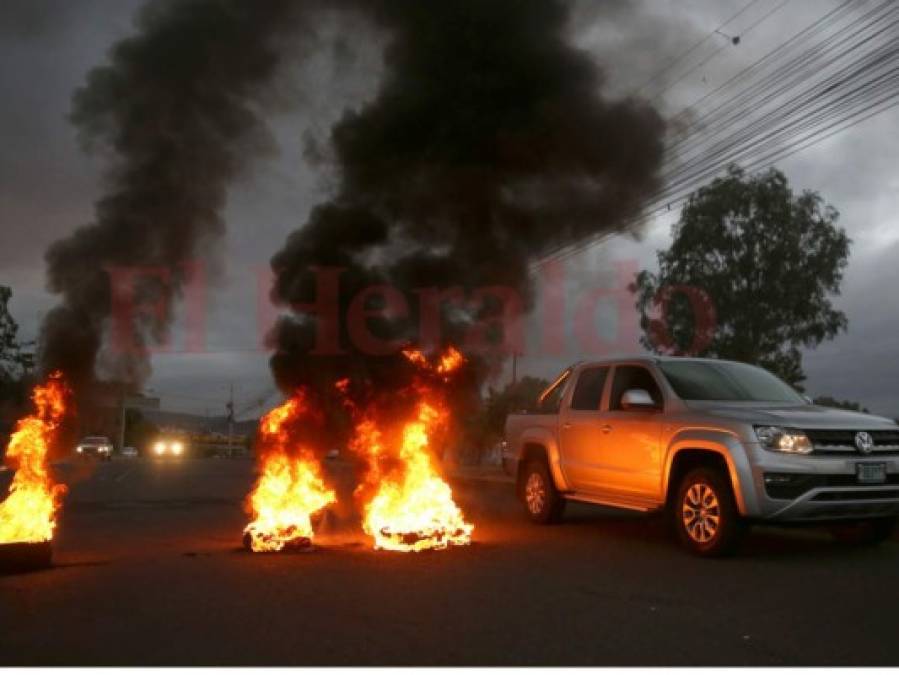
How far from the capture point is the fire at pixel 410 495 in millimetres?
8766

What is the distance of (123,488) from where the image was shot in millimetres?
19188

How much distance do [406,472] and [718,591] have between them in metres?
3.42

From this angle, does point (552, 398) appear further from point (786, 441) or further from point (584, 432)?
point (786, 441)

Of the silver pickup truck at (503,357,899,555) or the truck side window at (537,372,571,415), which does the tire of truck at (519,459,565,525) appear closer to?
→ the silver pickup truck at (503,357,899,555)

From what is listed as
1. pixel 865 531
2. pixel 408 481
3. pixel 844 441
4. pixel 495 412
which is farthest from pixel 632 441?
pixel 495 412

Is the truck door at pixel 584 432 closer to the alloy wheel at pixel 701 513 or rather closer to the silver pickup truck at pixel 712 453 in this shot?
the silver pickup truck at pixel 712 453

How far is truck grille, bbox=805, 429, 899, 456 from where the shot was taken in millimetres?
8195

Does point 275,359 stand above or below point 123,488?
above

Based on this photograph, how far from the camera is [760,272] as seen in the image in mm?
28391

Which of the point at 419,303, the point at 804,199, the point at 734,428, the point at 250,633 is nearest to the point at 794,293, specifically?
the point at 804,199

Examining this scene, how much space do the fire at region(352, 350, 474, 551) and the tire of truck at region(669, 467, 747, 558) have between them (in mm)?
2143

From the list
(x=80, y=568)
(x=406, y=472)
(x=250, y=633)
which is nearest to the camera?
(x=250, y=633)

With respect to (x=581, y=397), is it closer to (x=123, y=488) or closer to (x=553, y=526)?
(x=553, y=526)

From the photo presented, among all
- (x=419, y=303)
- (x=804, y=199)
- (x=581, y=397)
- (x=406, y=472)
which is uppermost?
(x=804, y=199)
